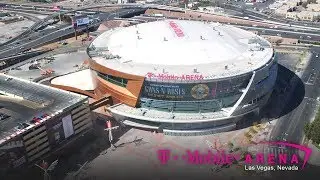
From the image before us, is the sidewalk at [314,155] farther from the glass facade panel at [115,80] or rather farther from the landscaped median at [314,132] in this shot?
the glass facade panel at [115,80]

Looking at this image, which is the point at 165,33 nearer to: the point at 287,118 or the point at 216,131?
the point at 216,131

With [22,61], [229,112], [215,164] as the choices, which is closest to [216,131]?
[229,112]

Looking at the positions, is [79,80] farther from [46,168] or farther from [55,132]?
[46,168]

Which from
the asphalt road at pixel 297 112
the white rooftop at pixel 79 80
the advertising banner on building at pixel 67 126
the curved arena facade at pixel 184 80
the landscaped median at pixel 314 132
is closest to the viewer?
the landscaped median at pixel 314 132

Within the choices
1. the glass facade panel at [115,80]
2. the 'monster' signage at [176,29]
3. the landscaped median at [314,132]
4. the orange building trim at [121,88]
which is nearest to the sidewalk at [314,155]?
the landscaped median at [314,132]

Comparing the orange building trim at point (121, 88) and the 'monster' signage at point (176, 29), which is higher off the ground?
the 'monster' signage at point (176, 29)

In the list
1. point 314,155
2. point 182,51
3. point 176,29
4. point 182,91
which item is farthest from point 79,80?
point 314,155
